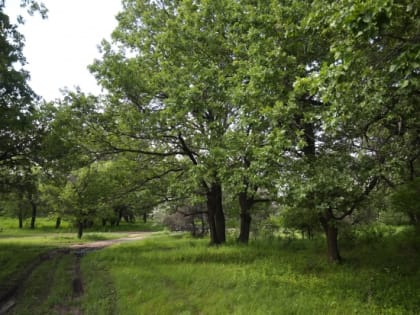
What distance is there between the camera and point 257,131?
862 centimetres

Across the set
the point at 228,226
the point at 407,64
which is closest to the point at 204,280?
the point at 407,64

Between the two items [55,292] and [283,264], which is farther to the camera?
[283,264]

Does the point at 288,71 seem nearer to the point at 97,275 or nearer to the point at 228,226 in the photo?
the point at 97,275

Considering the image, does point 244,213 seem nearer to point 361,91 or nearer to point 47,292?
point 47,292

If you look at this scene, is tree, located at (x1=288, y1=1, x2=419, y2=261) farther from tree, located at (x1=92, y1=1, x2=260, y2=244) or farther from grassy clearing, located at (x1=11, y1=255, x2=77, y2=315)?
grassy clearing, located at (x1=11, y1=255, x2=77, y2=315)

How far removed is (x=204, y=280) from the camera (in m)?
8.63

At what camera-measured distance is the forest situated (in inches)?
200

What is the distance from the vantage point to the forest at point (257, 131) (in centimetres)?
508

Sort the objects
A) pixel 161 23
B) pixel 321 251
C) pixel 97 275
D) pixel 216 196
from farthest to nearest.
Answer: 1. pixel 216 196
2. pixel 161 23
3. pixel 321 251
4. pixel 97 275

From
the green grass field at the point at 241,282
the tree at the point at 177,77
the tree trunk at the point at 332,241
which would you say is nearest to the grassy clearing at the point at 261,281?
the green grass field at the point at 241,282

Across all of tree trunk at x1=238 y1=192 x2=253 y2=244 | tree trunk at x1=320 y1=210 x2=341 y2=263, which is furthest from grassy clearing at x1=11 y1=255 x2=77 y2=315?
tree trunk at x1=238 y1=192 x2=253 y2=244

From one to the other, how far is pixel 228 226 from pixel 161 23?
17275 millimetres

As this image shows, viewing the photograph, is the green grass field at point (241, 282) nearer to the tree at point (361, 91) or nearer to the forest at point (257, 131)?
the forest at point (257, 131)

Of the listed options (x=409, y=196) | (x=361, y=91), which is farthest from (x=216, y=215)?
(x=361, y=91)
